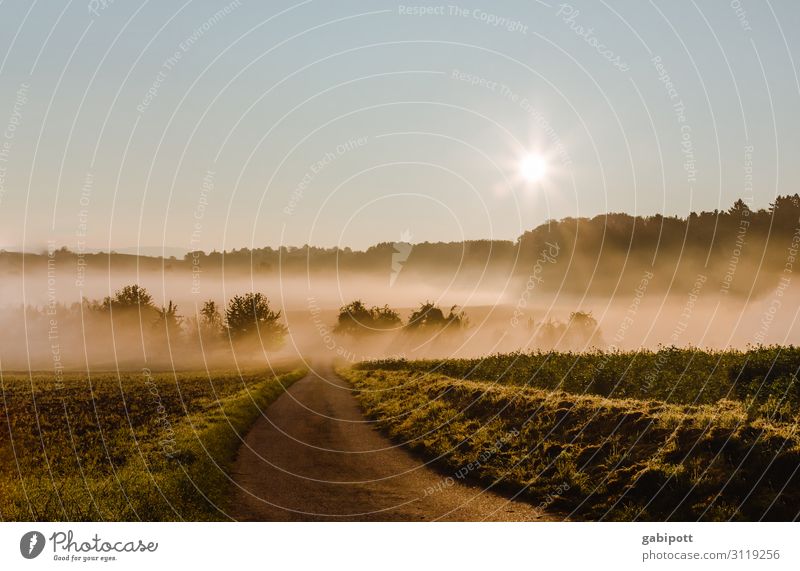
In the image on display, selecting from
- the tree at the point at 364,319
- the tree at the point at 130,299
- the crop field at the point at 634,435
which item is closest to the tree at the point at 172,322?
the tree at the point at 130,299

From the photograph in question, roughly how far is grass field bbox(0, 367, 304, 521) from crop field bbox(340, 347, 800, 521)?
680 centimetres

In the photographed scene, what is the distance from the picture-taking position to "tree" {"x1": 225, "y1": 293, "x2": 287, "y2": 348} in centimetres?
11204

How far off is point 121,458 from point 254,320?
93.3 meters

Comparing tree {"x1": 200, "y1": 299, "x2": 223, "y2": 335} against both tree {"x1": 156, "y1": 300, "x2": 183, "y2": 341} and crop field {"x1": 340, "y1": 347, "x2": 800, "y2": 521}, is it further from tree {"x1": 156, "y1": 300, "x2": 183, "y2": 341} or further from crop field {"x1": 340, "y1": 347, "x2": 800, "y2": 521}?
crop field {"x1": 340, "y1": 347, "x2": 800, "y2": 521}

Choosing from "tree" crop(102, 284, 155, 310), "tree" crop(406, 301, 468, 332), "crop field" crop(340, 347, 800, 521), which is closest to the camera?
"crop field" crop(340, 347, 800, 521)

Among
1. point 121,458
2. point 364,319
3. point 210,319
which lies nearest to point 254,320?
point 210,319

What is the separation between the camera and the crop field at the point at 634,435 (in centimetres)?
1573

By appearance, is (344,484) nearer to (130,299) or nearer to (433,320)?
(433,320)

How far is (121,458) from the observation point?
23.1 m

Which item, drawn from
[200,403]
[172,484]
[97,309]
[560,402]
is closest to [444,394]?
[560,402]

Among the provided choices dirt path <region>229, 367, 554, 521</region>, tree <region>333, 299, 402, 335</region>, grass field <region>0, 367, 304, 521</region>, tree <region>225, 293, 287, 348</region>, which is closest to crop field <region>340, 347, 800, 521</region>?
dirt path <region>229, 367, 554, 521</region>

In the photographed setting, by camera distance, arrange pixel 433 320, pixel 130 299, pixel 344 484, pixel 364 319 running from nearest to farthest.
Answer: pixel 344 484 < pixel 433 320 < pixel 364 319 < pixel 130 299

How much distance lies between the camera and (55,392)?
174ft
